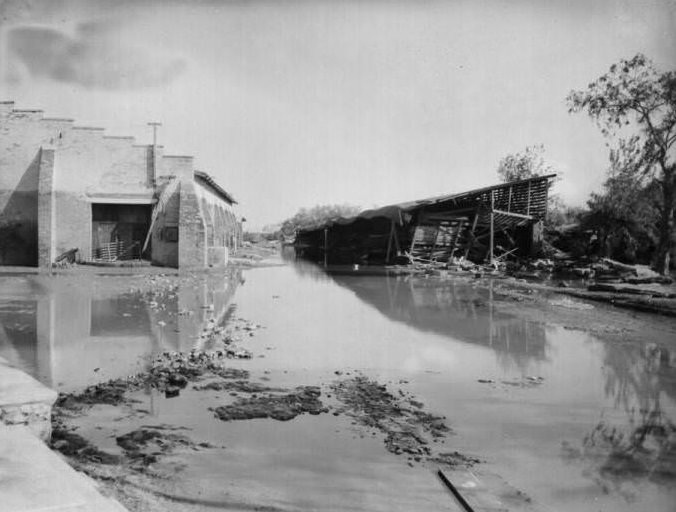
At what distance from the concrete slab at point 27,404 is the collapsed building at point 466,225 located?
756 inches

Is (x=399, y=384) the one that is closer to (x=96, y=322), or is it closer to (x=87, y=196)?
(x=96, y=322)

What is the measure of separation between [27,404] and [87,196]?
18.4m

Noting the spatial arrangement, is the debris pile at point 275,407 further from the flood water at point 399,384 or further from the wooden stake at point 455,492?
the wooden stake at point 455,492

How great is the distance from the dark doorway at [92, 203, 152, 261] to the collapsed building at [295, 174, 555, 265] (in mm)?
10583

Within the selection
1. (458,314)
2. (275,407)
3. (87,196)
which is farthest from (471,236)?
(275,407)

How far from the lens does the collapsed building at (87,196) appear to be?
18.7 meters

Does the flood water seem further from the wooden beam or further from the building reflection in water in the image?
the wooden beam

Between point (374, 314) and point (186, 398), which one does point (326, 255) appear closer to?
point (374, 314)

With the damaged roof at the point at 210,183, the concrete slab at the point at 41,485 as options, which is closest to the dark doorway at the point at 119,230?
the damaged roof at the point at 210,183

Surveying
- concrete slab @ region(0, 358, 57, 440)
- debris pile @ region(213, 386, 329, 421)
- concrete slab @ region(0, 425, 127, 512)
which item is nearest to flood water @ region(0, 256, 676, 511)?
debris pile @ region(213, 386, 329, 421)

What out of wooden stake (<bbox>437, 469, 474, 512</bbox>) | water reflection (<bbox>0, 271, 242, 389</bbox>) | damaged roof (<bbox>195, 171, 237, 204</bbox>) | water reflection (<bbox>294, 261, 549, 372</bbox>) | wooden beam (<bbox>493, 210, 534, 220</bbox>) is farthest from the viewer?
wooden beam (<bbox>493, 210, 534, 220</bbox>)

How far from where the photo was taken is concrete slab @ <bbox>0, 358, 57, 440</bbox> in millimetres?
2959

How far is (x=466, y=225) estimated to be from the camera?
23969mm

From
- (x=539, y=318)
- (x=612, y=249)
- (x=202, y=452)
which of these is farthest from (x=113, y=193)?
(x=612, y=249)
